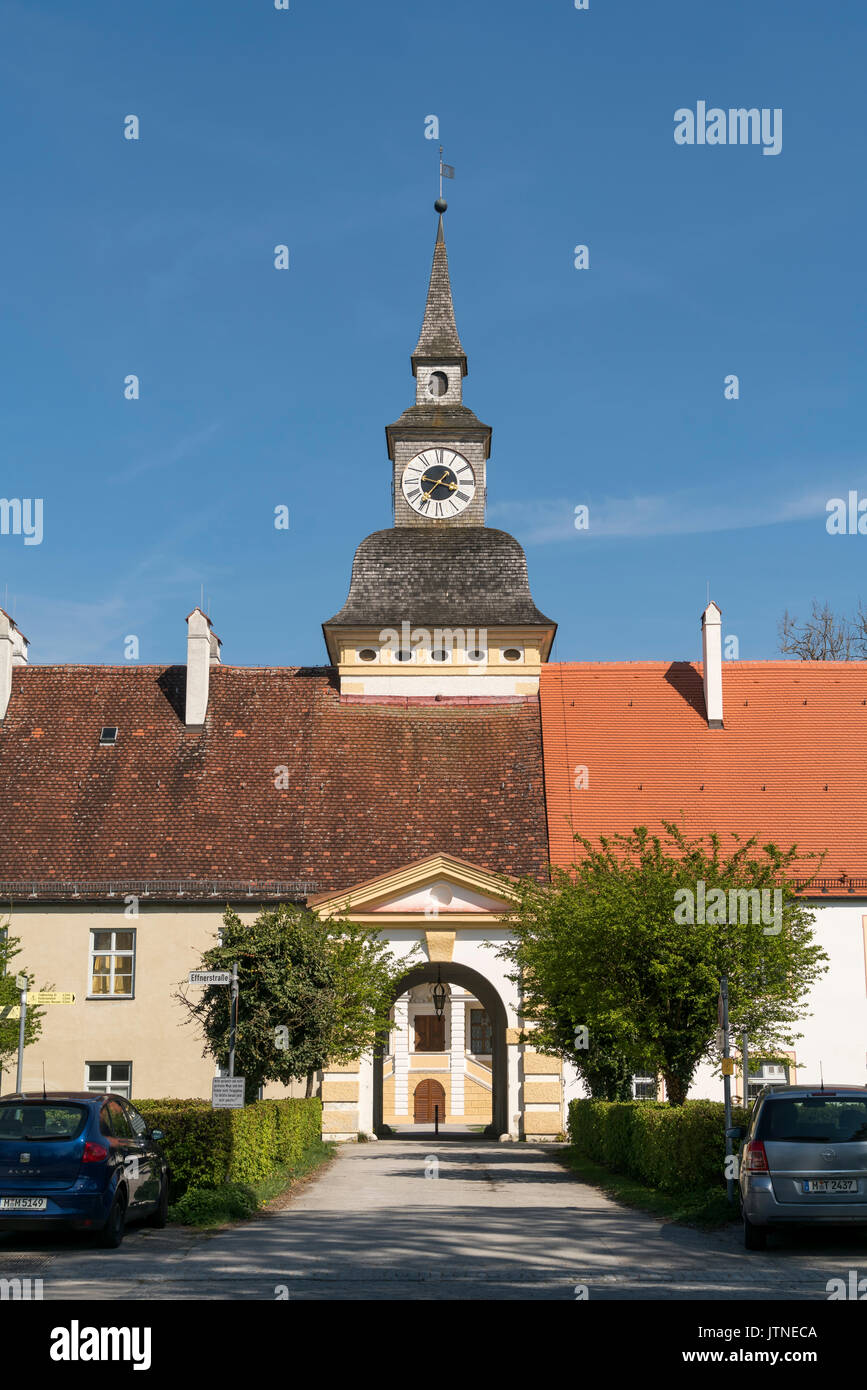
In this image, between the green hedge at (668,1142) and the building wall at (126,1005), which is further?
the building wall at (126,1005)

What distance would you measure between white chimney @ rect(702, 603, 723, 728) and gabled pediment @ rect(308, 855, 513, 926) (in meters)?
8.99

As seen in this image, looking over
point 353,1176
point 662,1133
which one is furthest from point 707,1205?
point 353,1176

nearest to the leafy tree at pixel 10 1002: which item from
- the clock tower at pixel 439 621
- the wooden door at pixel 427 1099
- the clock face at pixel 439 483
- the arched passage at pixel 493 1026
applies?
the arched passage at pixel 493 1026

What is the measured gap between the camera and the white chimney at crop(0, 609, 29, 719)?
40.1 m

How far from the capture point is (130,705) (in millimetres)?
40219

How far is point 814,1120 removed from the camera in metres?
14.0

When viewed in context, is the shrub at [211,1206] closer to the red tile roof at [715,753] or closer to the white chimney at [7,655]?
the red tile roof at [715,753]

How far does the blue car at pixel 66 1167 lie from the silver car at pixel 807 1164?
578 cm

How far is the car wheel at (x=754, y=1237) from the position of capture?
13.9 meters

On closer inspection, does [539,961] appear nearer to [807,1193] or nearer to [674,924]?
[674,924]

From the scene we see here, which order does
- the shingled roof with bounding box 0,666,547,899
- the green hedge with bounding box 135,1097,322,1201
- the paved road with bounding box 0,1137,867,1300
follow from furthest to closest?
1. the shingled roof with bounding box 0,666,547,899
2. the green hedge with bounding box 135,1097,322,1201
3. the paved road with bounding box 0,1137,867,1300

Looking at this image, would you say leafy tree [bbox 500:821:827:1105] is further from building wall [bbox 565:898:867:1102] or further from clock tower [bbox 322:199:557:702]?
clock tower [bbox 322:199:557:702]
